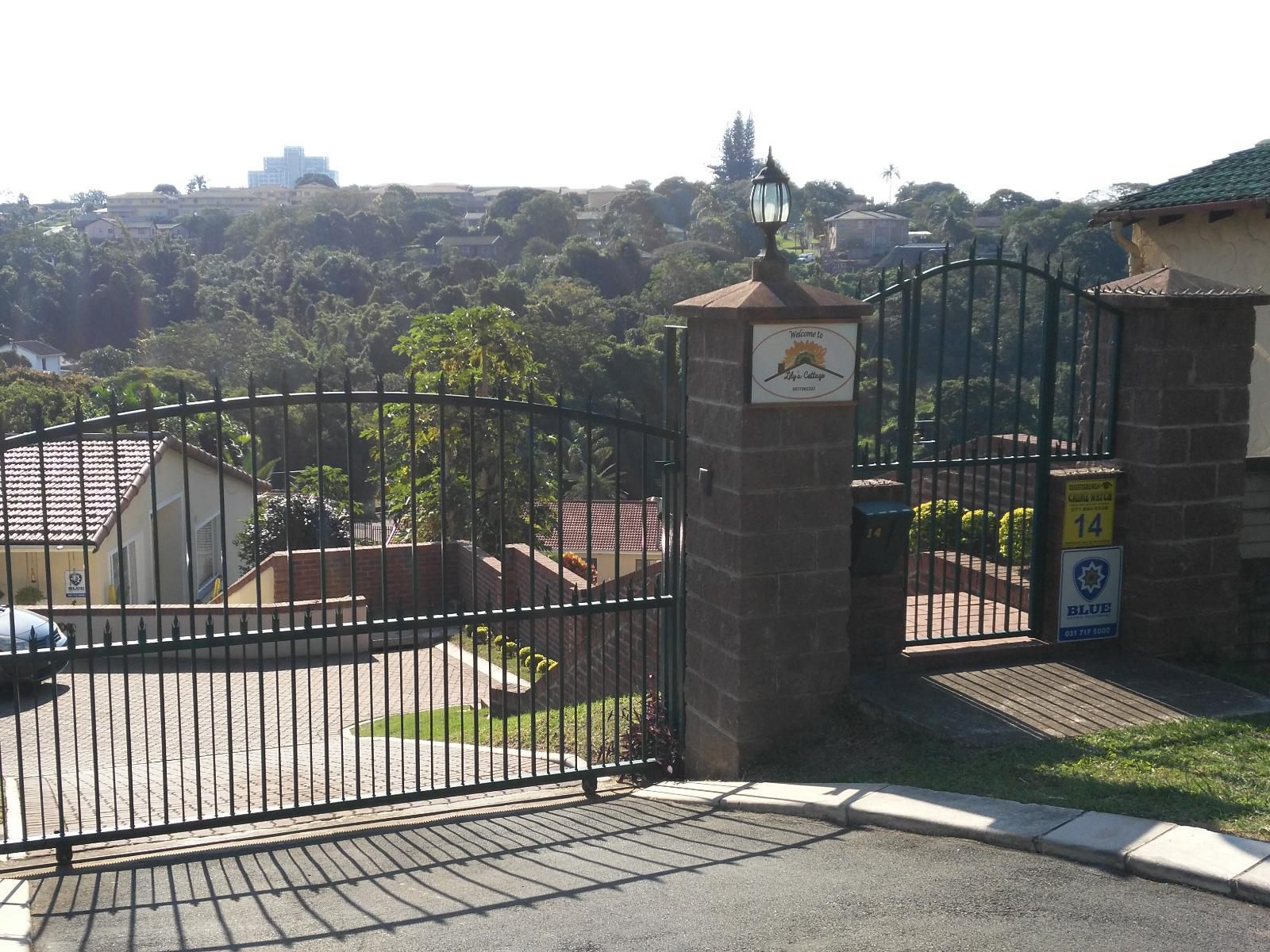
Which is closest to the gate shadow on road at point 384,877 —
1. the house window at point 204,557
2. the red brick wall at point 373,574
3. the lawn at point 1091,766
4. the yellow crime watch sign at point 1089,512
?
the lawn at point 1091,766

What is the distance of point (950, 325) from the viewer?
33.1m

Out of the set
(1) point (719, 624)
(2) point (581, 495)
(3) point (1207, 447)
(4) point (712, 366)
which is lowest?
(2) point (581, 495)

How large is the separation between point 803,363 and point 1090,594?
249cm

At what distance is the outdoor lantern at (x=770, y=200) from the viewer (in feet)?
21.0

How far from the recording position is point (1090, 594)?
7.40m

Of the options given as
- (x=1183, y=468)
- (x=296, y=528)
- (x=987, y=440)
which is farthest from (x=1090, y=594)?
(x=296, y=528)

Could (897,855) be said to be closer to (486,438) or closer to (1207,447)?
(1207,447)

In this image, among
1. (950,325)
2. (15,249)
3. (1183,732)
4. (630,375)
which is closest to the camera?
(1183,732)

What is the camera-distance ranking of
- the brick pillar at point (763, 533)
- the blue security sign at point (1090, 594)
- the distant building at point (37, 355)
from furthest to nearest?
the distant building at point (37, 355) → the blue security sign at point (1090, 594) → the brick pillar at point (763, 533)

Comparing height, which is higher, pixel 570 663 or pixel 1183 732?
pixel 1183 732

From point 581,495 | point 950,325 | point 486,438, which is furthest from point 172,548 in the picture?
point 950,325

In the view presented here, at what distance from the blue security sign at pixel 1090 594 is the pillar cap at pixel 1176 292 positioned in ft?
4.76

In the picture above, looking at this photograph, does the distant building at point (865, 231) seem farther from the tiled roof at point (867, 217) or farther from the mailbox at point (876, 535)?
the mailbox at point (876, 535)

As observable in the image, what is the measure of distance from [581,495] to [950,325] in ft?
36.3
